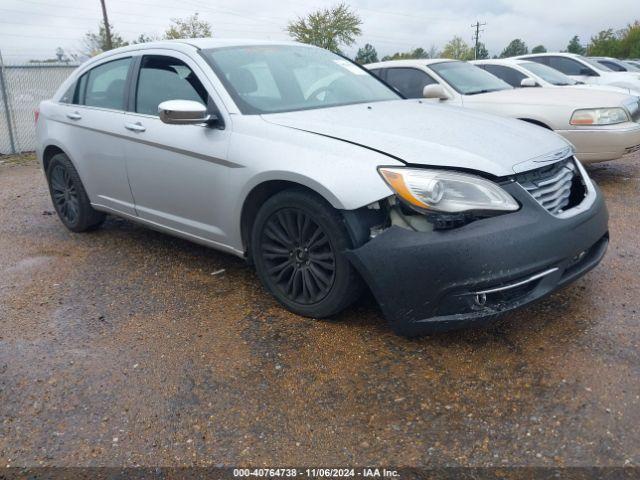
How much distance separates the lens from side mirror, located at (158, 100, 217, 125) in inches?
138

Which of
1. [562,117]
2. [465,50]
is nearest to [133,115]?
[562,117]

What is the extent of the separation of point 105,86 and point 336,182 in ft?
8.88

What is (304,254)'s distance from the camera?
3322mm

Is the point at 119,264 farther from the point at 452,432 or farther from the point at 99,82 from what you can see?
the point at 452,432

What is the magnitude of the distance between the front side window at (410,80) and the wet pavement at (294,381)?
13.4 ft

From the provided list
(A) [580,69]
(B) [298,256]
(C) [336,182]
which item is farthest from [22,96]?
(A) [580,69]

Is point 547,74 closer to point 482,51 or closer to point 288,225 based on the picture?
point 288,225

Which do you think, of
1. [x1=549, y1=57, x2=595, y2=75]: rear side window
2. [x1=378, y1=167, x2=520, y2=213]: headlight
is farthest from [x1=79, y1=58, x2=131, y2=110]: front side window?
[x1=549, y1=57, x2=595, y2=75]: rear side window

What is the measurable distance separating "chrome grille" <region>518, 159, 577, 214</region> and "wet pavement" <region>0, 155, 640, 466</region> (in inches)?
26.7

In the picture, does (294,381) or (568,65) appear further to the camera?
(568,65)

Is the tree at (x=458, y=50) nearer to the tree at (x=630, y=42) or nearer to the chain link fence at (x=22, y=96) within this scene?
the tree at (x=630, y=42)

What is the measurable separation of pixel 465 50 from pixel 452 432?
70.1 m

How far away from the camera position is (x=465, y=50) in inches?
2635

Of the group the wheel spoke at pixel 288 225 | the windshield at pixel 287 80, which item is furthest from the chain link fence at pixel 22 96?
the wheel spoke at pixel 288 225
